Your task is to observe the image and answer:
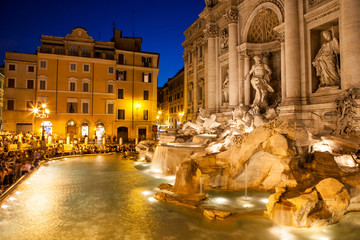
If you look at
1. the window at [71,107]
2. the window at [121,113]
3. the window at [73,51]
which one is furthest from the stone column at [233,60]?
the window at [73,51]

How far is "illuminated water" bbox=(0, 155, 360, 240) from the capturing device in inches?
216

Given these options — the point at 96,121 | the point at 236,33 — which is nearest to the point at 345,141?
the point at 236,33

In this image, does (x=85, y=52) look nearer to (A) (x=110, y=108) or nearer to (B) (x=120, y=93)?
(B) (x=120, y=93)

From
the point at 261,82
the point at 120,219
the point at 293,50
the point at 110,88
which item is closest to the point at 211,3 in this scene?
the point at 261,82

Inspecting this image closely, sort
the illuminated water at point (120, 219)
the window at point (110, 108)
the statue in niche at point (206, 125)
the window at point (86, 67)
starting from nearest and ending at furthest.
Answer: the illuminated water at point (120, 219) < the statue in niche at point (206, 125) < the window at point (86, 67) < the window at point (110, 108)

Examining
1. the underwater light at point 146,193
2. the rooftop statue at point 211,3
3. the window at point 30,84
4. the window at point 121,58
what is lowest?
the underwater light at point 146,193

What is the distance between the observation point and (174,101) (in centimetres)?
4406

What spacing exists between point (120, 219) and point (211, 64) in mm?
16158

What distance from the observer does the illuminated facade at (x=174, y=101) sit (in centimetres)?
4061

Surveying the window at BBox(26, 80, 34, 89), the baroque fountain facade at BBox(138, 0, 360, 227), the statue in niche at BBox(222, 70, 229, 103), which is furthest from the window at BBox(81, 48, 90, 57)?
the statue in niche at BBox(222, 70, 229, 103)

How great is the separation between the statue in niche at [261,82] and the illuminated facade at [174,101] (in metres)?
23.2

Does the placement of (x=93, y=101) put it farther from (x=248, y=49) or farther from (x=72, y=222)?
(x=72, y=222)

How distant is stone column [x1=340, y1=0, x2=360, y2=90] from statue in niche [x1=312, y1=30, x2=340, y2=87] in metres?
0.99

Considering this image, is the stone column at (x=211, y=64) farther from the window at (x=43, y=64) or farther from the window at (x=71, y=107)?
the window at (x=43, y=64)
